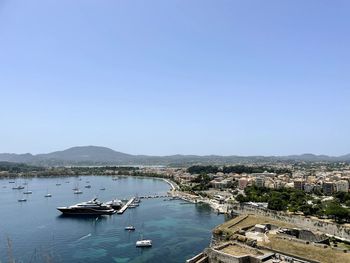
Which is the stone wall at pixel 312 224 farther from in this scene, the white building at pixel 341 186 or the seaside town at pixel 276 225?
the white building at pixel 341 186

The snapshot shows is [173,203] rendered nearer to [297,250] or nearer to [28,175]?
[297,250]

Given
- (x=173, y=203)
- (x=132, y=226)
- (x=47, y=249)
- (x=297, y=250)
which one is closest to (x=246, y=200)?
(x=173, y=203)

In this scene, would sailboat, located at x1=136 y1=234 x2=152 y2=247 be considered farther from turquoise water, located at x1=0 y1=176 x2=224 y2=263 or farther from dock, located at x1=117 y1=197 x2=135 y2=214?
dock, located at x1=117 y1=197 x2=135 y2=214

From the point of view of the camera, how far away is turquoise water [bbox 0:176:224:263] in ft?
105

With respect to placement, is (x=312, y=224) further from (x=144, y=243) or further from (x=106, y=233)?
(x=106, y=233)

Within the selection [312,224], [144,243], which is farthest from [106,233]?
[312,224]

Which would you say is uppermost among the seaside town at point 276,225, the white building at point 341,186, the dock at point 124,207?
the white building at point 341,186

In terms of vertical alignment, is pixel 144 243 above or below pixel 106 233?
above

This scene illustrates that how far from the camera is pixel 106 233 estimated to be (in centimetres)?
4156

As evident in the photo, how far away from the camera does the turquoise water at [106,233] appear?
31859 millimetres

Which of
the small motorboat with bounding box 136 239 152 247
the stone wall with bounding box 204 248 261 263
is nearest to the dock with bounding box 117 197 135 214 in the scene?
the small motorboat with bounding box 136 239 152 247

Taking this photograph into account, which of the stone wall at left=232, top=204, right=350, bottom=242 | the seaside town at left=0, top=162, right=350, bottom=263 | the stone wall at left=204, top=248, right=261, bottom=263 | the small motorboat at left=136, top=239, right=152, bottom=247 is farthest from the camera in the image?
the small motorboat at left=136, top=239, right=152, bottom=247

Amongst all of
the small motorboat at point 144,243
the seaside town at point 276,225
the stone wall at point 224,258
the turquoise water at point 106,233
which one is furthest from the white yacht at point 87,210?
the stone wall at point 224,258

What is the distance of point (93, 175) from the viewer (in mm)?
135000
